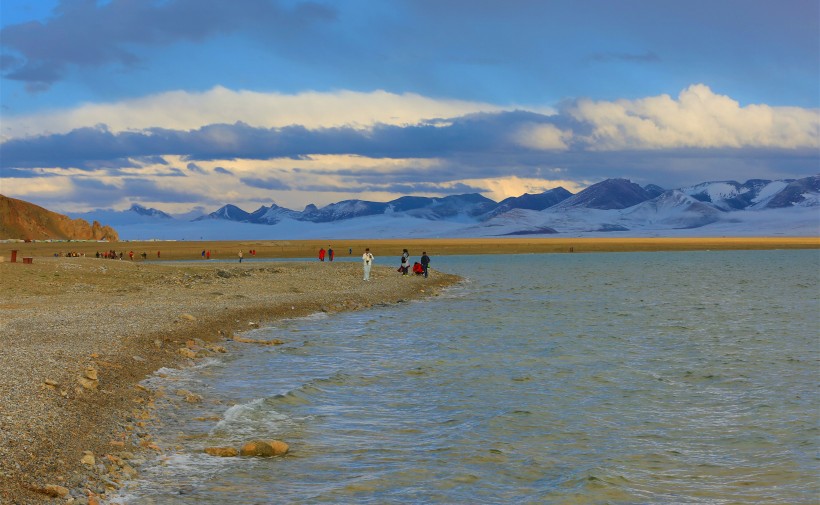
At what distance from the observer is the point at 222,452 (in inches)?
533

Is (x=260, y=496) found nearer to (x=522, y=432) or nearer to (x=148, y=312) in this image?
(x=522, y=432)

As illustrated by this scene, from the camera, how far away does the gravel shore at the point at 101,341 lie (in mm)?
11773

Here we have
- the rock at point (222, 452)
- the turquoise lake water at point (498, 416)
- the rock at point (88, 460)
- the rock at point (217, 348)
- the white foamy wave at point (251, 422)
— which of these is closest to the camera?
the rock at point (88, 460)

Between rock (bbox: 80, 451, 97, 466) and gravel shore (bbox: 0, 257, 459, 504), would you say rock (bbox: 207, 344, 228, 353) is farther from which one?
rock (bbox: 80, 451, 97, 466)

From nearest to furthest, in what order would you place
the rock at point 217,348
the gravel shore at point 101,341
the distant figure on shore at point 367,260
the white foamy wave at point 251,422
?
1. the gravel shore at point 101,341
2. the white foamy wave at point 251,422
3. the rock at point 217,348
4. the distant figure on shore at point 367,260

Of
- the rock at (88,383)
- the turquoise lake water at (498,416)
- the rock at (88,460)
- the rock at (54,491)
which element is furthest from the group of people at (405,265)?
the rock at (54,491)

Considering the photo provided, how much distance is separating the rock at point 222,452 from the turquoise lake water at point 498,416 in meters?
0.19

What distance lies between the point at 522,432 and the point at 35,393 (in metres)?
9.57

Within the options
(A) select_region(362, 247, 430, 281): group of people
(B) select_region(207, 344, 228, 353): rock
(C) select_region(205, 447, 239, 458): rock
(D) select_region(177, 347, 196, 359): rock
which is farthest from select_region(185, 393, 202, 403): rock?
(A) select_region(362, 247, 430, 281): group of people

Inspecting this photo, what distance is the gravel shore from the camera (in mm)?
11773

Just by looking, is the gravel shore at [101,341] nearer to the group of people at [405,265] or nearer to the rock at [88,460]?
the rock at [88,460]

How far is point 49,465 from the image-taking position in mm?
11414

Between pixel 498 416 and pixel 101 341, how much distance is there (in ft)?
39.1

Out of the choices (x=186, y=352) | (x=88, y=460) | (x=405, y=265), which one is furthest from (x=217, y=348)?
(x=405, y=265)
